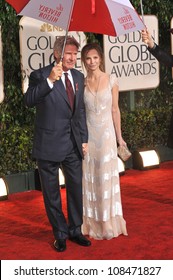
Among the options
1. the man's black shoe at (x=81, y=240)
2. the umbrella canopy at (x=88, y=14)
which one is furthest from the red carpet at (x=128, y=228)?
the umbrella canopy at (x=88, y=14)

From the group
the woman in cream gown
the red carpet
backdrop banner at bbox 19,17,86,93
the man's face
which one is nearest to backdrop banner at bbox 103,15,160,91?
backdrop banner at bbox 19,17,86,93

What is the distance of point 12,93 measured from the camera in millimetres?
7680

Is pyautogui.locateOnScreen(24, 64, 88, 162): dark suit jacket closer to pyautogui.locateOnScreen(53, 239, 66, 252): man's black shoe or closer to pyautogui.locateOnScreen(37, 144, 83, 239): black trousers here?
pyautogui.locateOnScreen(37, 144, 83, 239): black trousers

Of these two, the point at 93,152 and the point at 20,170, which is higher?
the point at 93,152

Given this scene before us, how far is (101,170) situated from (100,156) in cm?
12

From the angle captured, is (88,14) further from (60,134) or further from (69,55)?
(60,134)

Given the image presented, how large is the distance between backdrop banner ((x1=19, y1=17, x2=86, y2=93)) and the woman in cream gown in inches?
93.9

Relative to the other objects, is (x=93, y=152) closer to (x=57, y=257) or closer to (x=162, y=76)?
(x=57, y=257)

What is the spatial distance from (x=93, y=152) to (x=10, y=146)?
2.44 metres

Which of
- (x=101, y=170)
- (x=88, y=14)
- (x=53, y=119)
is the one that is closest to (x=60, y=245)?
(x=101, y=170)

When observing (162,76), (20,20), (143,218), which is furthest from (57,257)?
(162,76)

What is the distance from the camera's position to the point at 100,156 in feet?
17.3

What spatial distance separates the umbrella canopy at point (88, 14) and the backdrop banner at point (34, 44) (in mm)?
2591

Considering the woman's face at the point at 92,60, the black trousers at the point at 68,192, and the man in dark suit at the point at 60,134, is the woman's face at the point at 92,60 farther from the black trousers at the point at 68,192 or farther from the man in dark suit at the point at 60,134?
the black trousers at the point at 68,192
